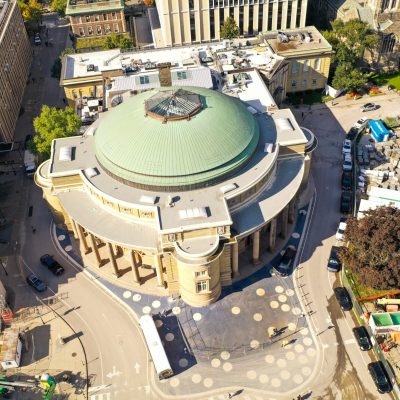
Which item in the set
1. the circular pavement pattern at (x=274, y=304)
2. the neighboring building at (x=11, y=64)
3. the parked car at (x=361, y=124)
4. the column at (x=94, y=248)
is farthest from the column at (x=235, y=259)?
the neighboring building at (x=11, y=64)

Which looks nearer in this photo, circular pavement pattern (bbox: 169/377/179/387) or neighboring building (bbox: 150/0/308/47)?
circular pavement pattern (bbox: 169/377/179/387)

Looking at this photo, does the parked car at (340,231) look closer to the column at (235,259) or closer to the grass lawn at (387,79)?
the column at (235,259)

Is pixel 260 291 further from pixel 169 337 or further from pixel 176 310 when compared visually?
pixel 169 337

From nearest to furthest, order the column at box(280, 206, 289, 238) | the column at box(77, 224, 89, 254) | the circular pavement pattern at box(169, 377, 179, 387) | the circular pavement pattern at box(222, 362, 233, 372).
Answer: the circular pavement pattern at box(169, 377, 179, 387)
the circular pavement pattern at box(222, 362, 233, 372)
the column at box(77, 224, 89, 254)
the column at box(280, 206, 289, 238)

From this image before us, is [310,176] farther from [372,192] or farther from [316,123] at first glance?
[316,123]

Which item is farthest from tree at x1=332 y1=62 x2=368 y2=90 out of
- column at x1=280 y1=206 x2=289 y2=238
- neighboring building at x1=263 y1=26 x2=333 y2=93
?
column at x1=280 y1=206 x2=289 y2=238

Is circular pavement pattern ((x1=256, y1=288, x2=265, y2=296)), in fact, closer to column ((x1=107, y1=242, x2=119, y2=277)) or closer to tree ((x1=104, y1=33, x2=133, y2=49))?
column ((x1=107, y1=242, x2=119, y2=277))
